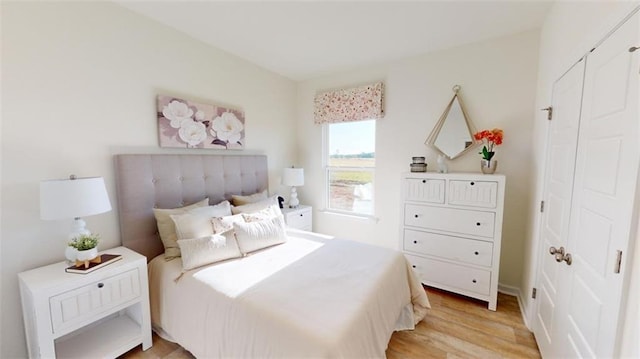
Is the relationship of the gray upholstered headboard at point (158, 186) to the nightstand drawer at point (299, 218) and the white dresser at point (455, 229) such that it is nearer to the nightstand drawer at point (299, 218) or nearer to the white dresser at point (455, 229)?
the nightstand drawer at point (299, 218)

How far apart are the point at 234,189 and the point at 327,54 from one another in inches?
71.0

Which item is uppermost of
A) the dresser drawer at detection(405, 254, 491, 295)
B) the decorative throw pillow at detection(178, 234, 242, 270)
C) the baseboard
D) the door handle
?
the door handle

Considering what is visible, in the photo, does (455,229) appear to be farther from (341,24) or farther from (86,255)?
(86,255)

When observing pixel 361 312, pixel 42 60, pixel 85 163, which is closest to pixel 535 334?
pixel 361 312

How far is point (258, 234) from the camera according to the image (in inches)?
79.5

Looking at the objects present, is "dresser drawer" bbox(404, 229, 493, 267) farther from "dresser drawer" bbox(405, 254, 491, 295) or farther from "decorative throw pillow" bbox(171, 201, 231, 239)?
"decorative throw pillow" bbox(171, 201, 231, 239)

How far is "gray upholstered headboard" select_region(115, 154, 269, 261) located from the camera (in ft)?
6.17

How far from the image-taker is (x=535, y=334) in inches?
72.2

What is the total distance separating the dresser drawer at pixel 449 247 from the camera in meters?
2.22

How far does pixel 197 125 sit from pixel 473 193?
8.70 feet

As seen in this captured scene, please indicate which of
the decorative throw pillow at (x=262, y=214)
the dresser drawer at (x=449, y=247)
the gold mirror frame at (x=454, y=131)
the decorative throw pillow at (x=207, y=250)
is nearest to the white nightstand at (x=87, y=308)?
the decorative throw pillow at (x=207, y=250)

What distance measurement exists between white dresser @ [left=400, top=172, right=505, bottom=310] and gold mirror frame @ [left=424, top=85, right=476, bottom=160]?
379 mm

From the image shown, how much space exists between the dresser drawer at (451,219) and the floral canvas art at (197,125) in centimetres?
203

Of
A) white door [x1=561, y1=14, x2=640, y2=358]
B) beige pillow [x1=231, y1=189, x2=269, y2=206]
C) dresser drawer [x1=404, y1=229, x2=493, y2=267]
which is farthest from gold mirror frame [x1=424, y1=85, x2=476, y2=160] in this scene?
beige pillow [x1=231, y1=189, x2=269, y2=206]
